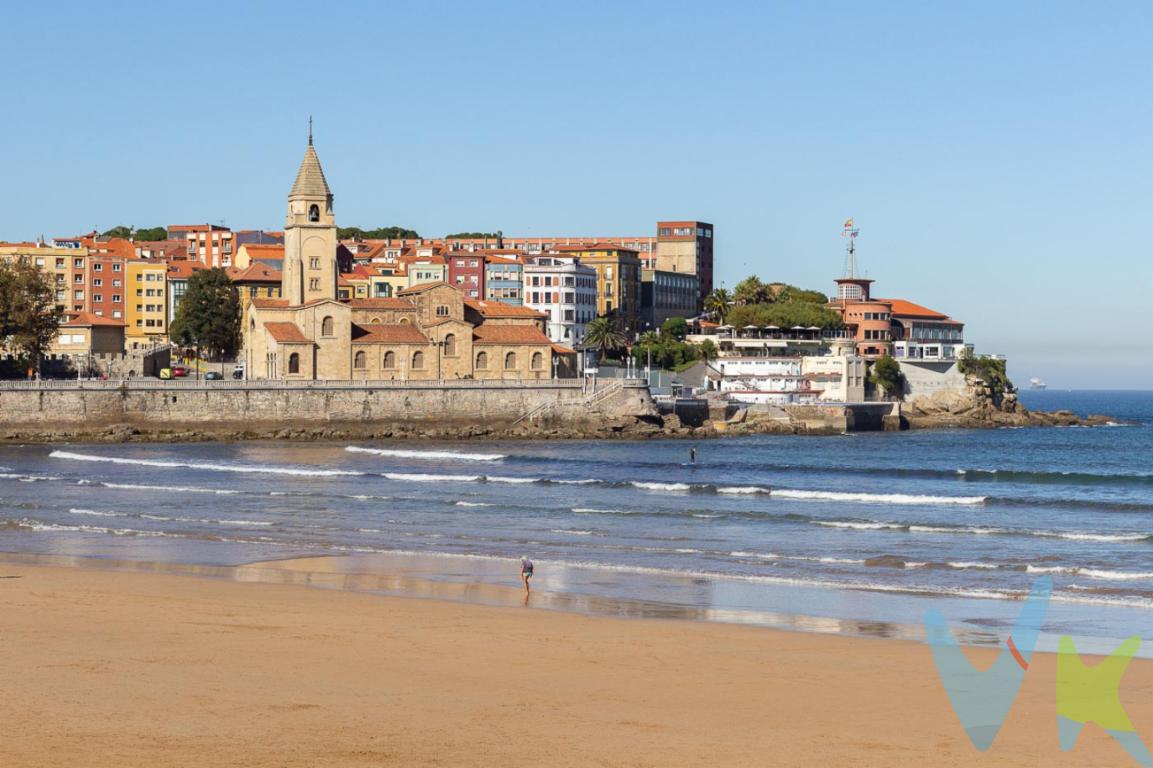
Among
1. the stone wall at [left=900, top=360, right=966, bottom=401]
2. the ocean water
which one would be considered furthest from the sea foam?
the stone wall at [left=900, top=360, right=966, bottom=401]

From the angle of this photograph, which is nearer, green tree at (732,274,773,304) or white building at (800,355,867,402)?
white building at (800,355,867,402)

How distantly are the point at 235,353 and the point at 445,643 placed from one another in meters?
93.2

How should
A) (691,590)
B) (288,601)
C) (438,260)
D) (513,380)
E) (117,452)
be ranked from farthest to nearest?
(438,260), (513,380), (117,452), (691,590), (288,601)

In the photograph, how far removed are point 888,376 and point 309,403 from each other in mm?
46428

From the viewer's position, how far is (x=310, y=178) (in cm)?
9919

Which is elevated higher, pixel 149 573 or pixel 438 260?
pixel 438 260

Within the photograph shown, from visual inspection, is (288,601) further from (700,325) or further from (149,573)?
(700,325)

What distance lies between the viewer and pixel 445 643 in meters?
24.9

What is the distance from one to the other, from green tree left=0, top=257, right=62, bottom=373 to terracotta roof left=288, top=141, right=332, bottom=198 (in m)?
17.0

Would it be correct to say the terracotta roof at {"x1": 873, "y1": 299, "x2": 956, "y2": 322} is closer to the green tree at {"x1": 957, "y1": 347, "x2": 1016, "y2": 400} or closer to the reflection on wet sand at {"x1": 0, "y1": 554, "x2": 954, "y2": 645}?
the green tree at {"x1": 957, "y1": 347, "x2": 1016, "y2": 400}

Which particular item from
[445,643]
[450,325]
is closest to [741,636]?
[445,643]

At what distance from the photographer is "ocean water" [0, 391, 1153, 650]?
31859 millimetres

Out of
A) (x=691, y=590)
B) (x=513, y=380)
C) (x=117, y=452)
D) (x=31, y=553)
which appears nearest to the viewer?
(x=691, y=590)

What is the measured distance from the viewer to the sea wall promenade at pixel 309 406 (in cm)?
8262
